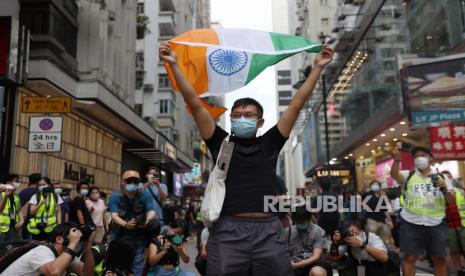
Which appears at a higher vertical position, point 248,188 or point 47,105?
point 47,105

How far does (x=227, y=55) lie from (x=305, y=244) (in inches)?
104

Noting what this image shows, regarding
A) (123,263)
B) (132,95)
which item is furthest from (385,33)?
(123,263)

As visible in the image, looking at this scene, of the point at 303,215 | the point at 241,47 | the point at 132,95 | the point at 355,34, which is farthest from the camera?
the point at 355,34

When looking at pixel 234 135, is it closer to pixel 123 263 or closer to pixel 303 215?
pixel 123 263

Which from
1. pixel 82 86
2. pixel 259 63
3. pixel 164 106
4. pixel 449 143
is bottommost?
pixel 259 63

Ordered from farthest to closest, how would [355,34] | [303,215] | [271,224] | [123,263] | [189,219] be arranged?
[355,34] < [189,219] < [303,215] < [123,263] < [271,224]

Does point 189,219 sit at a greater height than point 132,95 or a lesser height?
lesser

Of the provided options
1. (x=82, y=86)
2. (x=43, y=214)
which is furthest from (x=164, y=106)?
(x=43, y=214)

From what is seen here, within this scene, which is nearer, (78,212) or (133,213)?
(133,213)

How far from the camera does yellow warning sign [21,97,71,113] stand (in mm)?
11133

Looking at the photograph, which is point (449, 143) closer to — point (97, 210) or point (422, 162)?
point (422, 162)

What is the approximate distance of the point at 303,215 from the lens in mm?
5719

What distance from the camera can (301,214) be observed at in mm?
5711

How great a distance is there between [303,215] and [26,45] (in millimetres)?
10172
